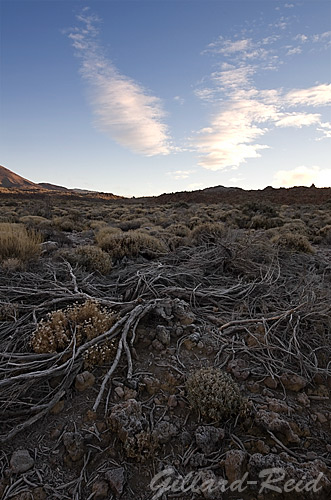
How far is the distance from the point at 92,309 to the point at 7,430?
1318mm

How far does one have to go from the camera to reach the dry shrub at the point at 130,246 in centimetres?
586

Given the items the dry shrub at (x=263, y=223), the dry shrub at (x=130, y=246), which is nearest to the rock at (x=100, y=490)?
the dry shrub at (x=130, y=246)

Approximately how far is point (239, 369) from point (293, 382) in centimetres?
47

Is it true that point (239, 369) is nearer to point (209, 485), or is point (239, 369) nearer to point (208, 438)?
point (208, 438)

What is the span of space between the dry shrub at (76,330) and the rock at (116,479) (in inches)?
39.0

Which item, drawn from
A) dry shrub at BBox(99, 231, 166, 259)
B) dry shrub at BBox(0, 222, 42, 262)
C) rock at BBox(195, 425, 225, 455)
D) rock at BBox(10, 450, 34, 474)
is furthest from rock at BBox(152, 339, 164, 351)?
dry shrub at BBox(0, 222, 42, 262)

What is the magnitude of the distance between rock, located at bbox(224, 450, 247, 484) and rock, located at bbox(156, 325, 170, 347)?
1.26m

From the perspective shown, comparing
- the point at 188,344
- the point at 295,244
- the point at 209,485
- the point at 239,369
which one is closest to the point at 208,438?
the point at 209,485

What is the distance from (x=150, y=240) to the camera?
6340 millimetres

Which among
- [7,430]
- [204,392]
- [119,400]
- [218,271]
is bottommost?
[7,430]

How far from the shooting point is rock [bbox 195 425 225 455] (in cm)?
206

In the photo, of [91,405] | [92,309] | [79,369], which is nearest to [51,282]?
[92,309]

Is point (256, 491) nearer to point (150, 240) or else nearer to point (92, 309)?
point (92, 309)

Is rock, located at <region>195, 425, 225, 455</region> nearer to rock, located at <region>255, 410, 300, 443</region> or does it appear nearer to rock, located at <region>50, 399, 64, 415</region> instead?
rock, located at <region>255, 410, 300, 443</region>
